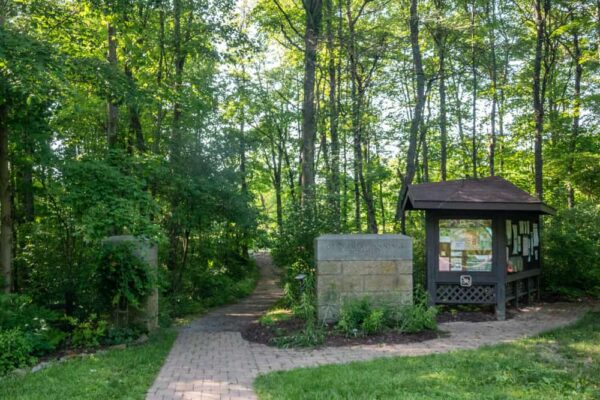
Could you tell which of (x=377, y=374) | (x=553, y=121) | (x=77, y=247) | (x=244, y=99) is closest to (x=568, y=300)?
(x=553, y=121)

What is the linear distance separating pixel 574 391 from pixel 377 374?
2.02m

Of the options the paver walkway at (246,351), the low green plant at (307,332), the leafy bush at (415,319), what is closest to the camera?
the paver walkway at (246,351)

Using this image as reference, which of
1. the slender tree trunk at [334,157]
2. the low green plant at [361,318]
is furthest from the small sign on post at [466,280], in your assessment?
the slender tree trunk at [334,157]

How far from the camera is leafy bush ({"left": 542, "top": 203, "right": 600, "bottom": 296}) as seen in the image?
12.0 meters

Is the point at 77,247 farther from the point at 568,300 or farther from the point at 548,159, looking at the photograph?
the point at 548,159

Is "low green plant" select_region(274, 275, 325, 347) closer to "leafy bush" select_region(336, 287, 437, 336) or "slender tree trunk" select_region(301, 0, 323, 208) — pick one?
"leafy bush" select_region(336, 287, 437, 336)

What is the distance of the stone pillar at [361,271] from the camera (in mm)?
9141

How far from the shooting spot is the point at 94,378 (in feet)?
19.4

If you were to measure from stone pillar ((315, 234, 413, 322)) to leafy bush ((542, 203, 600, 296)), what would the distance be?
540 cm

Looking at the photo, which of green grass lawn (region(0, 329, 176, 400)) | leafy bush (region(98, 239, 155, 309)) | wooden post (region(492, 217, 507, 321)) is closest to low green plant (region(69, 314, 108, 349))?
leafy bush (region(98, 239, 155, 309))

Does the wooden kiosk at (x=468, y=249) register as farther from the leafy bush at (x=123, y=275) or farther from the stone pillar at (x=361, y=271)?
the leafy bush at (x=123, y=275)

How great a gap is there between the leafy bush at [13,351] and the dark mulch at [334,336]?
3.40 meters

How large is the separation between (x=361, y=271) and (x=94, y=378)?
16.2 ft

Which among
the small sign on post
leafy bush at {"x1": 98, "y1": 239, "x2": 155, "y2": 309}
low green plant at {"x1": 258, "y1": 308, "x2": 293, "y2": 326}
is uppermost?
leafy bush at {"x1": 98, "y1": 239, "x2": 155, "y2": 309}
